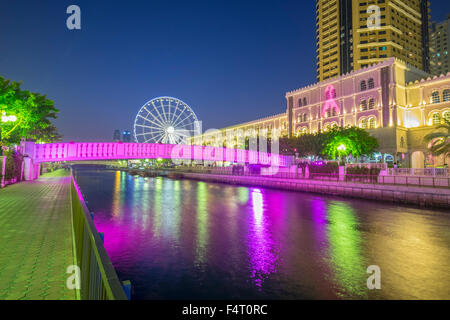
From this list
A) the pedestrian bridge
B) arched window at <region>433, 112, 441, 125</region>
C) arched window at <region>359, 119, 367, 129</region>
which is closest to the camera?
the pedestrian bridge

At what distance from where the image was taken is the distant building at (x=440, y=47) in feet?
443

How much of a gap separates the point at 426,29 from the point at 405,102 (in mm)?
65412

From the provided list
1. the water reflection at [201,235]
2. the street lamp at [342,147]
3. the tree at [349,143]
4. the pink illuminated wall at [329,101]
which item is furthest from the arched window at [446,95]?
the water reflection at [201,235]

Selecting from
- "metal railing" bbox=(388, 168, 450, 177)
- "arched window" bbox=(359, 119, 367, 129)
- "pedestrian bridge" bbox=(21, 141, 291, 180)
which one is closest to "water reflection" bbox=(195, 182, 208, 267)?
"metal railing" bbox=(388, 168, 450, 177)

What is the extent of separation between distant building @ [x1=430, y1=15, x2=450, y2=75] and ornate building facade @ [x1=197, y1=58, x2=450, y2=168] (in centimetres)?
9844

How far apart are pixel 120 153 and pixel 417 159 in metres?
57.1

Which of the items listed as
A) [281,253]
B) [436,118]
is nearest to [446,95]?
[436,118]

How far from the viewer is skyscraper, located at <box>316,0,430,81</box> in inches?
3317

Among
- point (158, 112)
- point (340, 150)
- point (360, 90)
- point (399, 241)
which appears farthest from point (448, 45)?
point (399, 241)

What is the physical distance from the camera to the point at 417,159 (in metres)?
52.8

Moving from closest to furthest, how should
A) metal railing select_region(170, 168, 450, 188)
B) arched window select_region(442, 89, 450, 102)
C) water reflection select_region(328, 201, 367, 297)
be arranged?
water reflection select_region(328, 201, 367, 297) → metal railing select_region(170, 168, 450, 188) → arched window select_region(442, 89, 450, 102)

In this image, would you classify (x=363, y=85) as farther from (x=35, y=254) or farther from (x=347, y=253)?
(x=35, y=254)

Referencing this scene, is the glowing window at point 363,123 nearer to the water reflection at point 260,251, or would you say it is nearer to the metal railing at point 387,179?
the metal railing at point 387,179

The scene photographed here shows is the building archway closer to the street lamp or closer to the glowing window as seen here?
the glowing window
